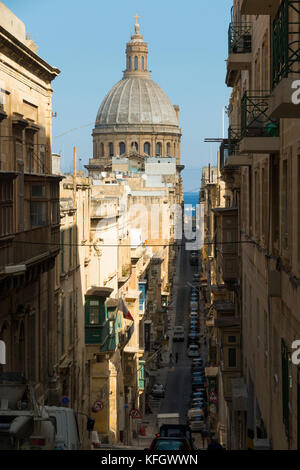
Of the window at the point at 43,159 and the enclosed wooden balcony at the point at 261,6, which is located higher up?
the enclosed wooden balcony at the point at 261,6

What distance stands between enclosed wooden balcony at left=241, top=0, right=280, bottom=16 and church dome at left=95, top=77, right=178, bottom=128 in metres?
133

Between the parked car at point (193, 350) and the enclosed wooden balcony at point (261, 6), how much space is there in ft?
163

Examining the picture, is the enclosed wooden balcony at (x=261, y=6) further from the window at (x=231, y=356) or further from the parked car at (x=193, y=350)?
the parked car at (x=193, y=350)

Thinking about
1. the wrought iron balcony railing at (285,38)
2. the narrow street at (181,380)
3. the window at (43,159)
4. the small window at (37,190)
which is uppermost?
the wrought iron balcony railing at (285,38)

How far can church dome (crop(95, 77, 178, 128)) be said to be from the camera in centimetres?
14938

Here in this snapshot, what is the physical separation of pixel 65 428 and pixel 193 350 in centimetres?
5119

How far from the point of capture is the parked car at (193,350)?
6388cm

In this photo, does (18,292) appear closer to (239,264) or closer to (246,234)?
(246,234)

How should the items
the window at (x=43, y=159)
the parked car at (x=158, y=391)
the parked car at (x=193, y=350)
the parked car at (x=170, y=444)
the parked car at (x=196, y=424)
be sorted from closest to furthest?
1. the parked car at (x=170, y=444)
2. the window at (x=43, y=159)
3. the parked car at (x=196, y=424)
4. the parked car at (x=158, y=391)
5. the parked car at (x=193, y=350)

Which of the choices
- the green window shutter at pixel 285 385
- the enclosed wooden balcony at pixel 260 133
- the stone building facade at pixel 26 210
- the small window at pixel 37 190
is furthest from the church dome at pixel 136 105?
the green window shutter at pixel 285 385

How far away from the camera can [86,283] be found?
31.2 metres

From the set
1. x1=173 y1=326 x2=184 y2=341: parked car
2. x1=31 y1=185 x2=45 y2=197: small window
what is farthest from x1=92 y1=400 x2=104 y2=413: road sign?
x1=173 y1=326 x2=184 y2=341: parked car

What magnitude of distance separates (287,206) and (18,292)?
25.8 feet

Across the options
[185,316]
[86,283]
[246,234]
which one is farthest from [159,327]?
[246,234]
